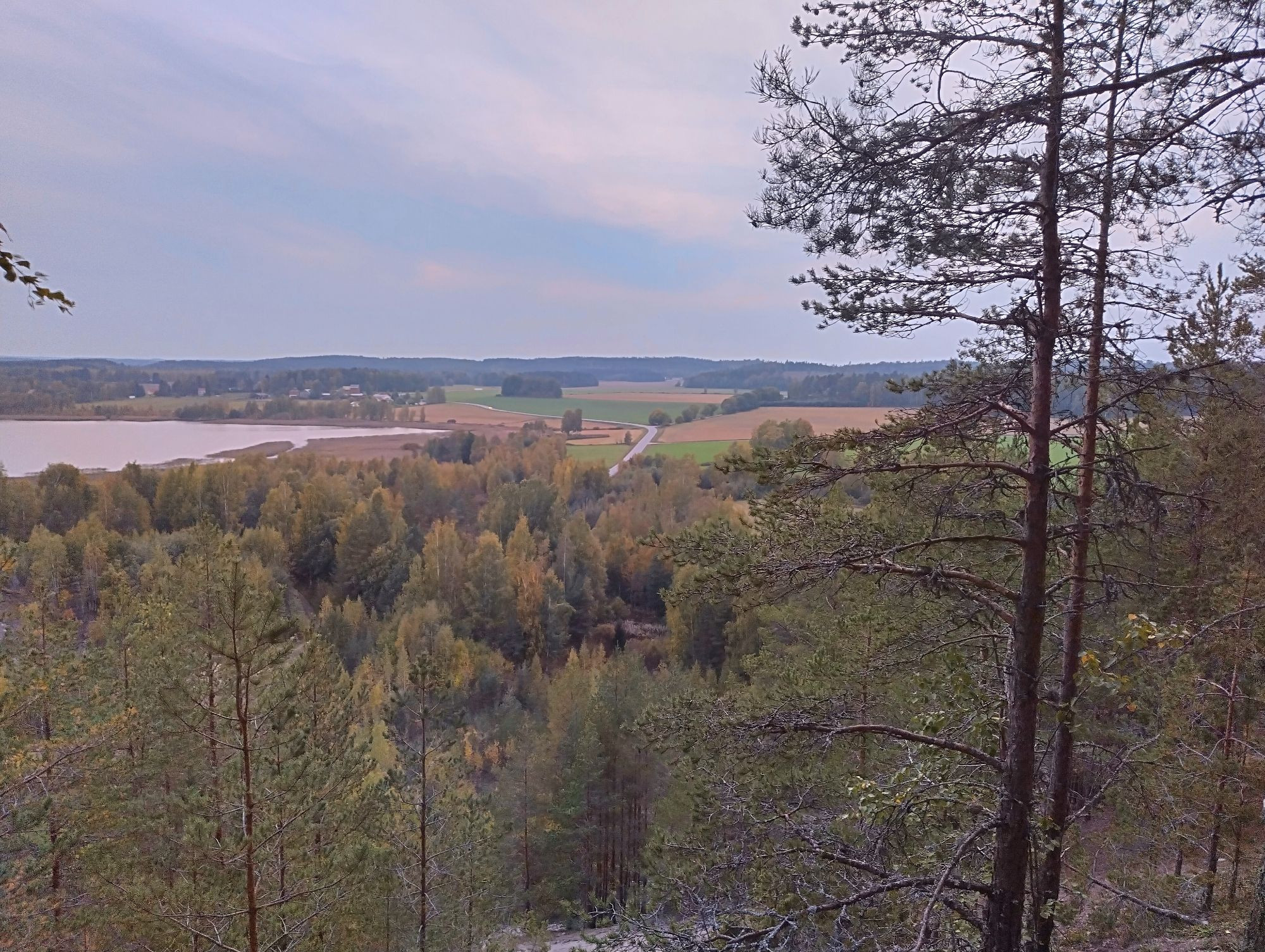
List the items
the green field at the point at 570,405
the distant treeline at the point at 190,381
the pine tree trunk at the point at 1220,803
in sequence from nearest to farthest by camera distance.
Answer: the pine tree trunk at the point at 1220,803 → the distant treeline at the point at 190,381 → the green field at the point at 570,405

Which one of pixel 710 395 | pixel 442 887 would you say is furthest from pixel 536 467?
pixel 442 887

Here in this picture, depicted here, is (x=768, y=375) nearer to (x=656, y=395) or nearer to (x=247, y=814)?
(x=656, y=395)

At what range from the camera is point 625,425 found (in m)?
87.7

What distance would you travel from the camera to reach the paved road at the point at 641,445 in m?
66.2

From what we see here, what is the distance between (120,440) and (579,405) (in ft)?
192

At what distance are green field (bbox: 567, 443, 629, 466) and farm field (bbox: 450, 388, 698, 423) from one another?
13.8 meters

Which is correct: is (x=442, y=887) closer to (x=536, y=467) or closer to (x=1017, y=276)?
(x=1017, y=276)

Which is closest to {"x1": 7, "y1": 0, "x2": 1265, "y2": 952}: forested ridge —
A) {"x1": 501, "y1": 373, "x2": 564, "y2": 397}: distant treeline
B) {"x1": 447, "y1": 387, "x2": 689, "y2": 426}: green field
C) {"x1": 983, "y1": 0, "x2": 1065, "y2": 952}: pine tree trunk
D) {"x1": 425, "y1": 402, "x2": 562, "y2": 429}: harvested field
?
{"x1": 983, "y1": 0, "x2": 1065, "y2": 952}: pine tree trunk

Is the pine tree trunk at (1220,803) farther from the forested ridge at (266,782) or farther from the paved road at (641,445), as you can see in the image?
the paved road at (641,445)

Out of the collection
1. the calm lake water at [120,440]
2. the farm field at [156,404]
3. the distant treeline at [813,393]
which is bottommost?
the calm lake water at [120,440]

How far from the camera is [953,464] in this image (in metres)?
4.34

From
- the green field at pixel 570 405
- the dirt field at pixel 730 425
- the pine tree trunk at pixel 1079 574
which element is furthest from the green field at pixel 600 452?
the pine tree trunk at pixel 1079 574

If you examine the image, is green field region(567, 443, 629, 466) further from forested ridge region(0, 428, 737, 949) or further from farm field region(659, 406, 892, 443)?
forested ridge region(0, 428, 737, 949)

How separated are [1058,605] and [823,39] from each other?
415cm
